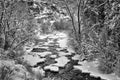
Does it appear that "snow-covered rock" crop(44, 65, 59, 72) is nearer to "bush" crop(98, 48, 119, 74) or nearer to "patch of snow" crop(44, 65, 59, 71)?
"patch of snow" crop(44, 65, 59, 71)

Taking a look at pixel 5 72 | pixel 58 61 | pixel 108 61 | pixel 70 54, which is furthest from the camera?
pixel 70 54

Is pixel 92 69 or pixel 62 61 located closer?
pixel 92 69

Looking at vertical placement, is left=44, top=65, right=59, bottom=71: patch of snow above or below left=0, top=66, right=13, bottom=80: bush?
below

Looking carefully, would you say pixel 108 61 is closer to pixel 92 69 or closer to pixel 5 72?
pixel 92 69

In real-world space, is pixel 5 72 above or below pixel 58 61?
above

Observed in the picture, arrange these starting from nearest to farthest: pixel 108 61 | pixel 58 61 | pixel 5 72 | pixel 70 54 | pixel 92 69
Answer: pixel 5 72, pixel 108 61, pixel 92 69, pixel 58 61, pixel 70 54

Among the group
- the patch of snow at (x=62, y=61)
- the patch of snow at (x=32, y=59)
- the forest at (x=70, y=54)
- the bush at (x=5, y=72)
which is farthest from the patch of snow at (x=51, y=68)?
the bush at (x=5, y=72)

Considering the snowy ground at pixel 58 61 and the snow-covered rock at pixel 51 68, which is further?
the snow-covered rock at pixel 51 68

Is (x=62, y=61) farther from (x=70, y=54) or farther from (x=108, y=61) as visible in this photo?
(x=108, y=61)

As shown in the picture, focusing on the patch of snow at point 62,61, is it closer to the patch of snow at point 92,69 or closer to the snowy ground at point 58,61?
the snowy ground at point 58,61

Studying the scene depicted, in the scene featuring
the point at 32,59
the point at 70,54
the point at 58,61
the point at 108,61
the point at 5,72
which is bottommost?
the point at 70,54

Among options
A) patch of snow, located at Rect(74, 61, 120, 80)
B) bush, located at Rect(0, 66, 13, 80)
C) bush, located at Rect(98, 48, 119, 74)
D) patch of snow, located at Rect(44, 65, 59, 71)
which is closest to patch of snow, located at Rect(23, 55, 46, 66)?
patch of snow, located at Rect(44, 65, 59, 71)

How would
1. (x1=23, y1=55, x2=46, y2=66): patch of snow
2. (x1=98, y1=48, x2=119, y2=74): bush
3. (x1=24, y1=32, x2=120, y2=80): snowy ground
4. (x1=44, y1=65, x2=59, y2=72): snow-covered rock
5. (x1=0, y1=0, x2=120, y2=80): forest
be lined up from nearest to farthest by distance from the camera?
(x1=0, y1=0, x2=120, y2=80): forest < (x1=98, y1=48, x2=119, y2=74): bush < (x1=24, y1=32, x2=120, y2=80): snowy ground < (x1=44, y1=65, x2=59, y2=72): snow-covered rock < (x1=23, y1=55, x2=46, y2=66): patch of snow

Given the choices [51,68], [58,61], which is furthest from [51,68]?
[58,61]
